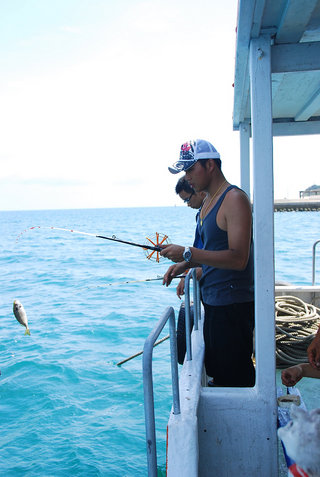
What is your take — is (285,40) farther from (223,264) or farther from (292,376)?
(292,376)

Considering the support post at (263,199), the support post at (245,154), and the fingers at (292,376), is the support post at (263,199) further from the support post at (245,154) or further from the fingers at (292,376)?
the support post at (245,154)

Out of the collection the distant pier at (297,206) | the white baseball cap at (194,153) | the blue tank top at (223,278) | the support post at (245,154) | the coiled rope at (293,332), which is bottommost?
the coiled rope at (293,332)

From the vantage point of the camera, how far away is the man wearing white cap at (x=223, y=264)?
2.11m

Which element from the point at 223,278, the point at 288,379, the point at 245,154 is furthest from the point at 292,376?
the point at 245,154

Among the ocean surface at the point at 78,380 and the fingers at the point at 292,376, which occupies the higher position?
the fingers at the point at 292,376

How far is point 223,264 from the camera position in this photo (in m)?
2.10

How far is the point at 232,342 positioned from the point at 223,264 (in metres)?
0.49

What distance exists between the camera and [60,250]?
3003 centimetres

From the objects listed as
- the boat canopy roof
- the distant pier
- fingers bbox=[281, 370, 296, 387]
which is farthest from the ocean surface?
the distant pier

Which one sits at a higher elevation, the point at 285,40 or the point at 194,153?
the point at 285,40

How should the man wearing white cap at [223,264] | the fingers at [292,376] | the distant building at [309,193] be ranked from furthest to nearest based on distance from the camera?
the distant building at [309,193] → the man wearing white cap at [223,264] → the fingers at [292,376]

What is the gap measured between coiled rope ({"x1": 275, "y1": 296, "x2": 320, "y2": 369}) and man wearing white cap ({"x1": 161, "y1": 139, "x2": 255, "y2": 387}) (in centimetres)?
189

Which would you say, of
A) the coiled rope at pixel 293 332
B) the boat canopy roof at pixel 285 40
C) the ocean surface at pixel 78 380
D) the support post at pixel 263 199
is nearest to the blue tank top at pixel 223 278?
the support post at pixel 263 199

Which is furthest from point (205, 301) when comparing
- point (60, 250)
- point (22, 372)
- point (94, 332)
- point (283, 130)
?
point (60, 250)
